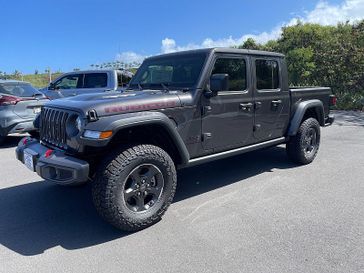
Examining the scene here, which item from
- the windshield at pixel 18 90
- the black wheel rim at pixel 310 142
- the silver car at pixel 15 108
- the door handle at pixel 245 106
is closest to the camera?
the door handle at pixel 245 106

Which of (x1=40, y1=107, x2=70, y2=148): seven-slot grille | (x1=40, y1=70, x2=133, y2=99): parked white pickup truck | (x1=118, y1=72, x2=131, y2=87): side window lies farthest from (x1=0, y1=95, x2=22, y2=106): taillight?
(x1=40, y1=107, x2=70, y2=148): seven-slot grille

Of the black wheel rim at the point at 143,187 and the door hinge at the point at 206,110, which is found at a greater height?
the door hinge at the point at 206,110

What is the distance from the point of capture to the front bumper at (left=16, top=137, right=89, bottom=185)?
3.35 meters

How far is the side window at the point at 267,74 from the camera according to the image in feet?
17.0

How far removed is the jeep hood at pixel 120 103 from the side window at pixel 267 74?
1.60 m

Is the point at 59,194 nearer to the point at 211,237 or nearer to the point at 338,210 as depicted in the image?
the point at 211,237

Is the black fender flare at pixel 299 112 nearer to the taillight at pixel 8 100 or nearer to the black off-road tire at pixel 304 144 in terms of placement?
the black off-road tire at pixel 304 144

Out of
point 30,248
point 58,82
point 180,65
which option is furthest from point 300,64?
point 30,248

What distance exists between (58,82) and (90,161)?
8.02 m

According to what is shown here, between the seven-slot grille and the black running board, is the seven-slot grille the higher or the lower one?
the higher one

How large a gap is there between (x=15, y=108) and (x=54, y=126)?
4516mm

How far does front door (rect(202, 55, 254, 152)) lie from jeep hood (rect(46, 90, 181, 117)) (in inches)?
21.1

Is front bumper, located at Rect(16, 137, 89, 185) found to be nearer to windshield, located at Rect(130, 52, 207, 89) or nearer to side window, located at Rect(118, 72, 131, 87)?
windshield, located at Rect(130, 52, 207, 89)

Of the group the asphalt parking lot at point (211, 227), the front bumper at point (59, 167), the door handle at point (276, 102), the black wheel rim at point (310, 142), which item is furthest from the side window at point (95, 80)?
the front bumper at point (59, 167)
